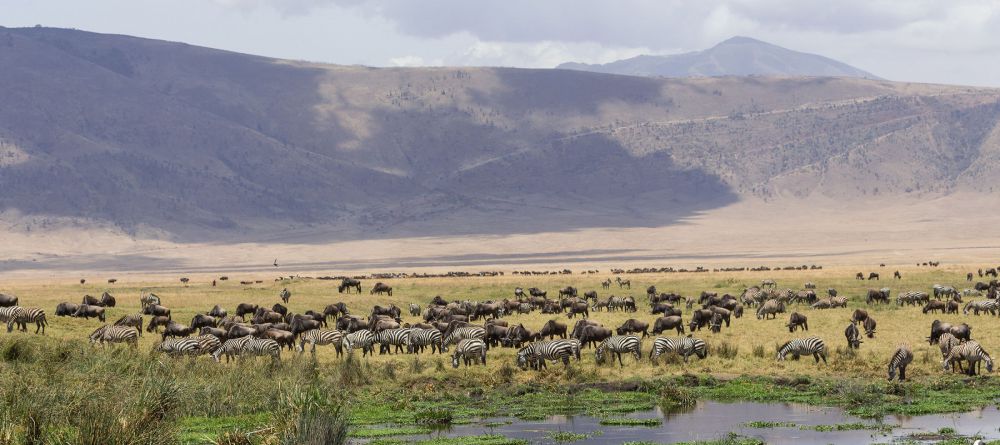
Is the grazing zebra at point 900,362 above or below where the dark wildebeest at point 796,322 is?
below

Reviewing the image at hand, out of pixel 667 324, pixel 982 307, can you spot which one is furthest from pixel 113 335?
pixel 982 307

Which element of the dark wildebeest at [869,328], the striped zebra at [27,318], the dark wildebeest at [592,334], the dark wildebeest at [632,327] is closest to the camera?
Result: the dark wildebeest at [592,334]

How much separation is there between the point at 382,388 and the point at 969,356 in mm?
16427

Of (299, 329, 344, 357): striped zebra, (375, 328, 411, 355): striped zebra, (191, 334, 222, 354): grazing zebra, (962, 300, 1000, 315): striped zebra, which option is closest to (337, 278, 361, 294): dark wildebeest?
(299, 329, 344, 357): striped zebra

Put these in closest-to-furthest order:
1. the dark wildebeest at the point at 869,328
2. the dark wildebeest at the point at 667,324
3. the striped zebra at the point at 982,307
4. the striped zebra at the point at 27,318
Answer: the striped zebra at the point at 27,318 < the dark wildebeest at the point at 869,328 < the dark wildebeest at the point at 667,324 < the striped zebra at the point at 982,307

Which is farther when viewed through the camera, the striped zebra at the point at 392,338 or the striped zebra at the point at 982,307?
the striped zebra at the point at 982,307

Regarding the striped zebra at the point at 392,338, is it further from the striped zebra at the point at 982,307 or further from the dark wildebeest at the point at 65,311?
the striped zebra at the point at 982,307

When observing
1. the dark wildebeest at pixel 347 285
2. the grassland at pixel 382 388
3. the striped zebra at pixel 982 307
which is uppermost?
the dark wildebeest at pixel 347 285

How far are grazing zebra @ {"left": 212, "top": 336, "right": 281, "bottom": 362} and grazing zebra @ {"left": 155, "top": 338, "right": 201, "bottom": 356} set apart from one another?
0.64 metres

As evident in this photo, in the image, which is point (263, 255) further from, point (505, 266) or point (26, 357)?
point (26, 357)

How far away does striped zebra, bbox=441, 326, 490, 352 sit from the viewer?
4303 centimetres

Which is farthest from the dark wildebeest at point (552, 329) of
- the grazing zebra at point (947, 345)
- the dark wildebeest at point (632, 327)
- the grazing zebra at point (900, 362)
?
the grazing zebra at point (947, 345)

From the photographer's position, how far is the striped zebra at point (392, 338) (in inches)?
1695

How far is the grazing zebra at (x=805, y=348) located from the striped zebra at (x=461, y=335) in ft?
34.5
